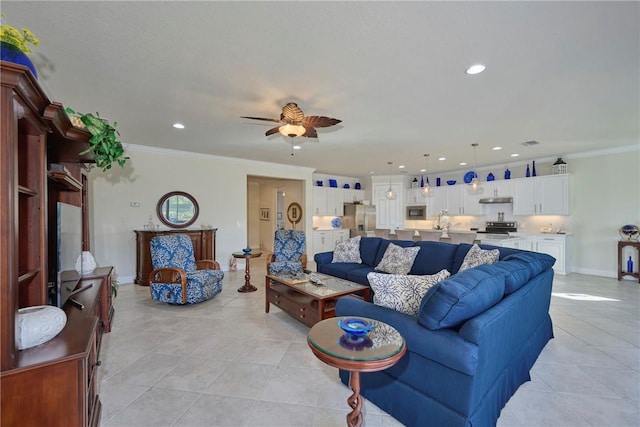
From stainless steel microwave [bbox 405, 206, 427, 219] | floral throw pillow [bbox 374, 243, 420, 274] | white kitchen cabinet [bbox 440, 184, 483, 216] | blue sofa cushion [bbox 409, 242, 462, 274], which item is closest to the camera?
blue sofa cushion [bbox 409, 242, 462, 274]

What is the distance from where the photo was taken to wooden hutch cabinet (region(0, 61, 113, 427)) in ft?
3.66

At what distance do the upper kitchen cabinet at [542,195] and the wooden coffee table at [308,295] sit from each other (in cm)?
537

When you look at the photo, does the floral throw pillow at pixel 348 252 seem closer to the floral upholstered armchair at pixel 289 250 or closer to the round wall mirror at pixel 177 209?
the floral upholstered armchair at pixel 289 250

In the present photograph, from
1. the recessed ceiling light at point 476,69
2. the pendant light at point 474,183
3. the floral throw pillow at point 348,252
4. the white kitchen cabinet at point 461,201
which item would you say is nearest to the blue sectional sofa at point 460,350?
the recessed ceiling light at point 476,69

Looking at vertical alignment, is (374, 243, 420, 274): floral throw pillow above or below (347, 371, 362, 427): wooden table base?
Answer: above

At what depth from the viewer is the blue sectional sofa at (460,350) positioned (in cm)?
147

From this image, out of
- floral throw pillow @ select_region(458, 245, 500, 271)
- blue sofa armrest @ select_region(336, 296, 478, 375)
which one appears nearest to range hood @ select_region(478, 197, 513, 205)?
floral throw pillow @ select_region(458, 245, 500, 271)

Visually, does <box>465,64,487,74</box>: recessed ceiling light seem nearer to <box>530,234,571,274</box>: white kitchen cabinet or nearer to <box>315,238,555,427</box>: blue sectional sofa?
<box>315,238,555,427</box>: blue sectional sofa

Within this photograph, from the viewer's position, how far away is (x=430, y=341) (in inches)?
62.2

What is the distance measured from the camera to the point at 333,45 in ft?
6.95

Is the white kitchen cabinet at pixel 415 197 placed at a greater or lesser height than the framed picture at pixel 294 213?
greater

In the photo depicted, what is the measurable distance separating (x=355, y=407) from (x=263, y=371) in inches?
45.1

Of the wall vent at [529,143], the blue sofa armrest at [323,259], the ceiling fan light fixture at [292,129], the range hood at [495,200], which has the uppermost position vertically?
the wall vent at [529,143]

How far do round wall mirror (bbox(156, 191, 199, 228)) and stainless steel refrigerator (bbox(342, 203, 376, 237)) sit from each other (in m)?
4.79
